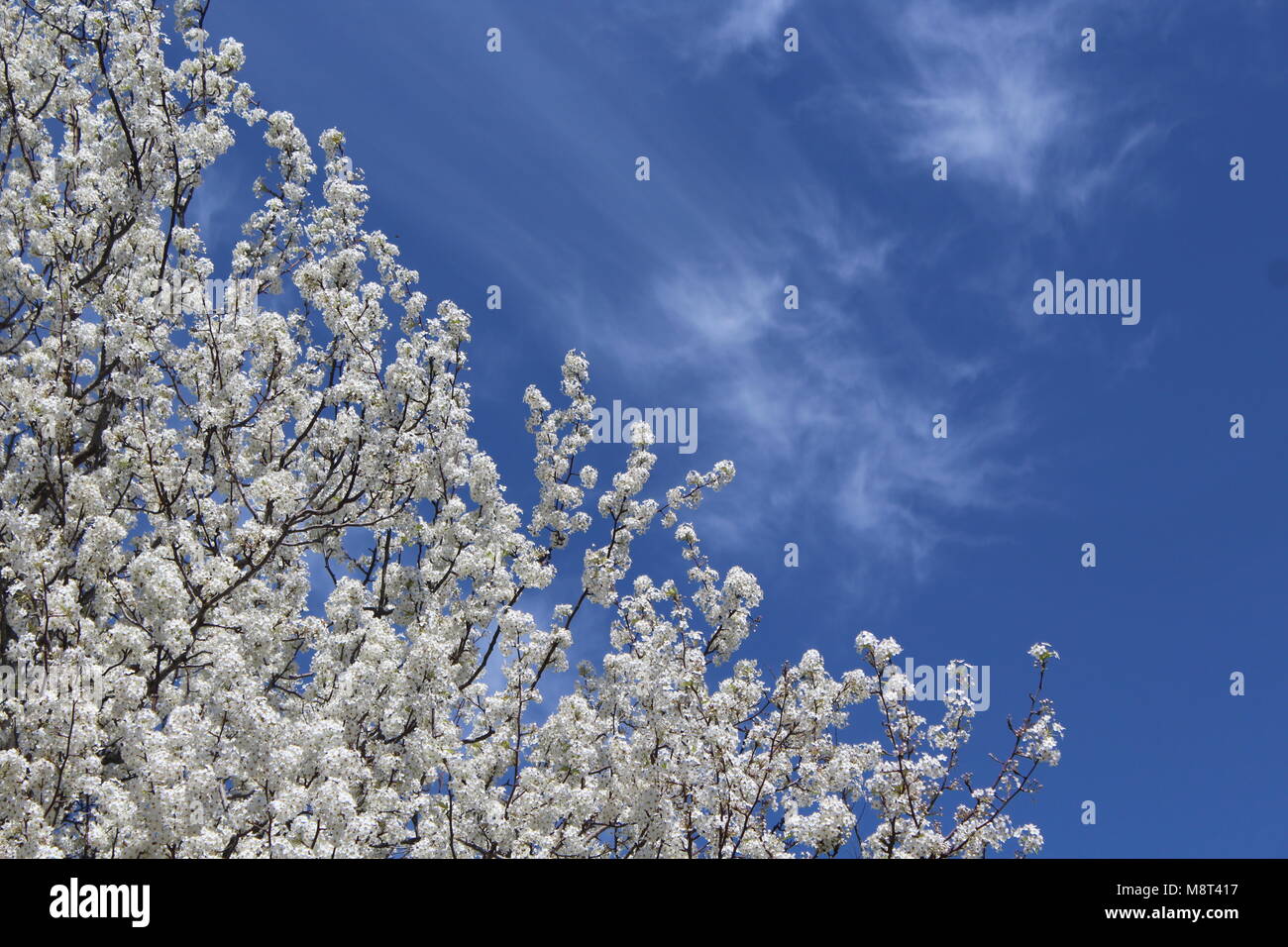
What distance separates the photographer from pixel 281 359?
12141 millimetres

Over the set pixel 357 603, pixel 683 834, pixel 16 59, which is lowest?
pixel 683 834

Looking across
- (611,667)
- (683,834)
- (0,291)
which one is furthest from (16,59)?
(683,834)

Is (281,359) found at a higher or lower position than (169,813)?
higher

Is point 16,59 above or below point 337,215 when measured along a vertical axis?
above

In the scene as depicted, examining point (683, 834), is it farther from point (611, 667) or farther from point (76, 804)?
point (76, 804)

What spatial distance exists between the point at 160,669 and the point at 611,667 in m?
5.25

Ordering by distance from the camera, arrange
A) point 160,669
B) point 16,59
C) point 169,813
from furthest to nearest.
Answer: point 16,59 < point 160,669 < point 169,813

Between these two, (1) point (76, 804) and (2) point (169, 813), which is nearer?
(2) point (169, 813)
